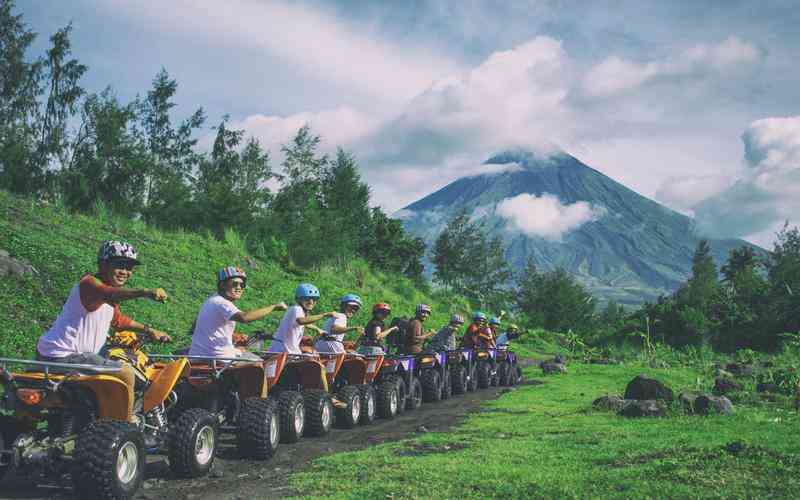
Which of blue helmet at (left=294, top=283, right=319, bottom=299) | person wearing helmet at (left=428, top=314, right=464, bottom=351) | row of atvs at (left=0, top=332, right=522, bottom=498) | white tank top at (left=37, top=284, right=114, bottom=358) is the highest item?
blue helmet at (left=294, top=283, right=319, bottom=299)

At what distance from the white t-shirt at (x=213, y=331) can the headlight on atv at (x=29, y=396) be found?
238 centimetres

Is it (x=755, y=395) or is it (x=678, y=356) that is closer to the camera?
(x=755, y=395)

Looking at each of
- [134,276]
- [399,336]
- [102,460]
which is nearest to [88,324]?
[102,460]

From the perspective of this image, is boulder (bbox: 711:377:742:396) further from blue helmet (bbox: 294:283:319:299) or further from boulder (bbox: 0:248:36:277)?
boulder (bbox: 0:248:36:277)

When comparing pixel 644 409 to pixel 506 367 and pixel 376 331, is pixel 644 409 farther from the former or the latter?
pixel 506 367

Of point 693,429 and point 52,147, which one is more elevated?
point 52,147

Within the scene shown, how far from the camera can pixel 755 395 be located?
45.2 ft

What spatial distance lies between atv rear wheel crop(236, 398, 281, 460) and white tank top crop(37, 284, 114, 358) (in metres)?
2.40

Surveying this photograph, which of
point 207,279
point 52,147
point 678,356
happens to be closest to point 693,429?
point 207,279

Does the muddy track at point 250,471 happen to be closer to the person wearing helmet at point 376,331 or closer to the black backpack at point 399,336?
the person wearing helmet at point 376,331

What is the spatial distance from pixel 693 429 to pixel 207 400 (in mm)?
6368

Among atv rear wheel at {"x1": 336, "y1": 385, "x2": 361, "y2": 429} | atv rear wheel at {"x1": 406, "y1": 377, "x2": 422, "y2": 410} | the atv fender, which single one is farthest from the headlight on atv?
atv rear wheel at {"x1": 406, "y1": 377, "x2": 422, "y2": 410}

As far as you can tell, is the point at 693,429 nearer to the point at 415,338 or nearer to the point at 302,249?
the point at 415,338

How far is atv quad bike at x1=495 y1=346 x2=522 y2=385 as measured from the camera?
20538 mm
